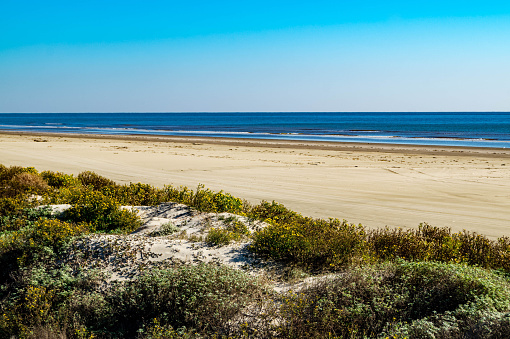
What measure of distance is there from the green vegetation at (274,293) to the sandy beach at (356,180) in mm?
3624

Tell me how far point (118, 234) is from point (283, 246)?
3147 millimetres

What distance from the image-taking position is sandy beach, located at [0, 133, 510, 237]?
416 inches

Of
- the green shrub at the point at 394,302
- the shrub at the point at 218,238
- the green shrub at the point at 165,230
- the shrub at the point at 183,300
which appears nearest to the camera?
the green shrub at the point at 394,302

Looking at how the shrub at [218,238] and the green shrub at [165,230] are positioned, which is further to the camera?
the green shrub at [165,230]

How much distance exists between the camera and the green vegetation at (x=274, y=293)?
4379 millimetres

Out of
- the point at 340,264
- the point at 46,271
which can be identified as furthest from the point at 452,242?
the point at 46,271

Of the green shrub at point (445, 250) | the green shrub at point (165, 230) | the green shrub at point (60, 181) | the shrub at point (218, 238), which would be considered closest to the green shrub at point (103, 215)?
the green shrub at point (165, 230)

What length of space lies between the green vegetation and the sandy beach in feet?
11.9

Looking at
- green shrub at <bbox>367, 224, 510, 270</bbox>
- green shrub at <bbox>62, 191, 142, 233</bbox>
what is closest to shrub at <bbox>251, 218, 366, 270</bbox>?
green shrub at <bbox>367, 224, 510, 270</bbox>

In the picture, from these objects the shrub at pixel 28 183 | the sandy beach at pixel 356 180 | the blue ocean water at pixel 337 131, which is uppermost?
the blue ocean water at pixel 337 131

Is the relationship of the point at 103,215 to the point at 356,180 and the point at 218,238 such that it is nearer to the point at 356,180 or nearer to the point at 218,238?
the point at 218,238

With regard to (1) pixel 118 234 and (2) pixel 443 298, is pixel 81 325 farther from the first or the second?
(2) pixel 443 298

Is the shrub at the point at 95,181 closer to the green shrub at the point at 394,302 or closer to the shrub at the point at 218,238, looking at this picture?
the shrub at the point at 218,238

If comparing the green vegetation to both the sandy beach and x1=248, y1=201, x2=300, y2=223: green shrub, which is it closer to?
x1=248, y1=201, x2=300, y2=223: green shrub
